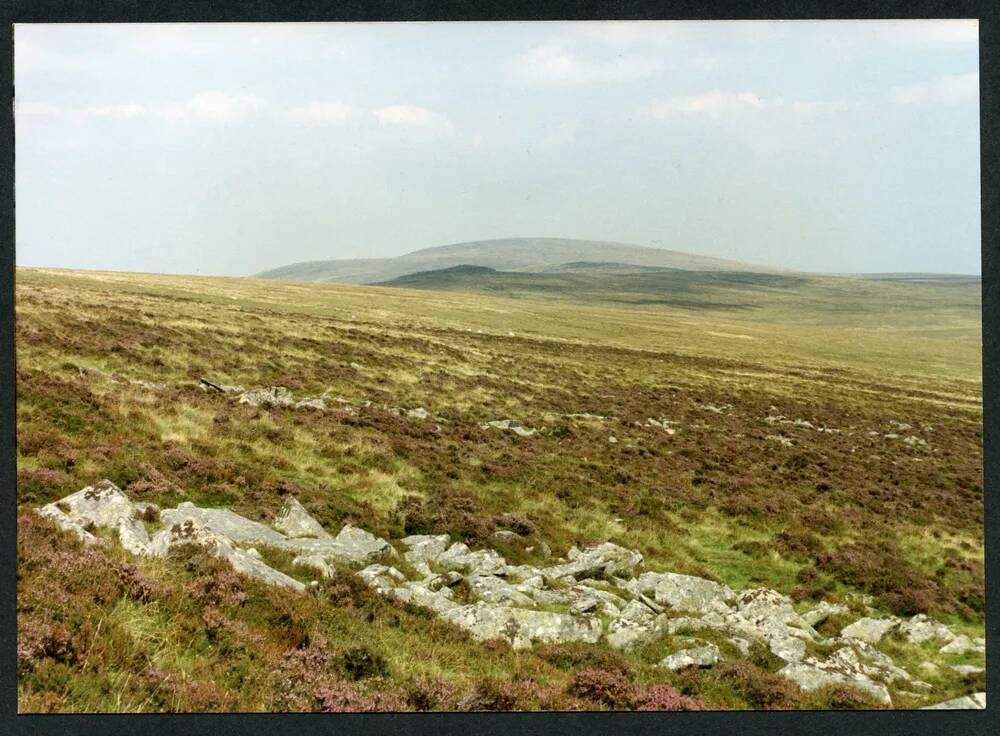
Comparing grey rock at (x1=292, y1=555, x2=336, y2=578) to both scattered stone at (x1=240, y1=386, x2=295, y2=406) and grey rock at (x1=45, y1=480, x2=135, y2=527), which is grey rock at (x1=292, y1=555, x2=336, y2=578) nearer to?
grey rock at (x1=45, y1=480, x2=135, y2=527)

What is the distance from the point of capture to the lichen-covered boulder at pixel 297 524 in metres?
10.2

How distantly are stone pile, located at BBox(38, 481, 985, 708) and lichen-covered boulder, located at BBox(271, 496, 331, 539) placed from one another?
21mm

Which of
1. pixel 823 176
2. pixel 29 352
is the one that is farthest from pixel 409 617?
pixel 29 352

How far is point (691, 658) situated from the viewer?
815 centimetres

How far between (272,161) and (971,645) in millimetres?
16921

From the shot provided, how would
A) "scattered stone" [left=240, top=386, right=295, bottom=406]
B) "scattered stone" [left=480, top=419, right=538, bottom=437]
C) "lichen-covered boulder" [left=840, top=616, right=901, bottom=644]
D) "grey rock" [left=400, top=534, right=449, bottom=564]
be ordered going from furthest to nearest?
1. "scattered stone" [left=480, top=419, right=538, bottom=437]
2. "scattered stone" [left=240, top=386, right=295, bottom=406]
3. "grey rock" [left=400, top=534, right=449, bottom=564]
4. "lichen-covered boulder" [left=840, top=616, right=901, bottom=644]

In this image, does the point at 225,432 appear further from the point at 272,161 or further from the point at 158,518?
the point at 272,161

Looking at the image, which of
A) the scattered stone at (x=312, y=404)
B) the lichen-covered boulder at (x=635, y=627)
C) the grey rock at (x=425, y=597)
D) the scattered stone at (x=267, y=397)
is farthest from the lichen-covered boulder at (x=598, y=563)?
the scattered stone at (x=267, y=397)

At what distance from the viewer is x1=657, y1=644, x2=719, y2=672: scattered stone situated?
805cm

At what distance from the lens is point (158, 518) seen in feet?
29.6

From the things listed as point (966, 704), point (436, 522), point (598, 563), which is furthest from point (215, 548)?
point (966, 704)

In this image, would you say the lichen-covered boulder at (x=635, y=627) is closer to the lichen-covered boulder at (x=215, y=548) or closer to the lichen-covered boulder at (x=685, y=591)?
the lichen-covered boulder at (x=685, y=591)

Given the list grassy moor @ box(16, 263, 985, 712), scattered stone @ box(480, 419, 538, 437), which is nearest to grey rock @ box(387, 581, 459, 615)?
grassy moor @ box(16, 263, 985, 712)

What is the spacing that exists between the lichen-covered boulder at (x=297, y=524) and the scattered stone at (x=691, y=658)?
586 centimetres
